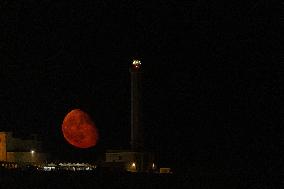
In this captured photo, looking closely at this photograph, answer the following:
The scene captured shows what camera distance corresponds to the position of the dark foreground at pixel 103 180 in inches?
1331

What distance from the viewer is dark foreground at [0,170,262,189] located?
33812 millimetres

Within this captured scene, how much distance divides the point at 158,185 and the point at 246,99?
29566 millimetres

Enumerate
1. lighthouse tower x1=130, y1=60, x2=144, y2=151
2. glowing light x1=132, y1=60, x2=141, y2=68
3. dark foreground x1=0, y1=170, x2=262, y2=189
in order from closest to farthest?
dark foreground x1=0, y1=170, x2=262, y2=189 → lighthouse tower x1=130, y1=60, x2=144, y2=151 → glowing light x1=132, y1=60, x2=141, y2=68

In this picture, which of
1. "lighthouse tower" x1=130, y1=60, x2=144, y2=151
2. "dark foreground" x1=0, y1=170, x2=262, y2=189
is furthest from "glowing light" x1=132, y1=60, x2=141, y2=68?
"dark foreground" x1=0, y1=170, x2=262, y2=189

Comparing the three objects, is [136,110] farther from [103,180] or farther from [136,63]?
[103,180]

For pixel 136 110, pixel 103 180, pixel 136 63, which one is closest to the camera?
pixel 103 180

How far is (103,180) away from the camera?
3691 cm

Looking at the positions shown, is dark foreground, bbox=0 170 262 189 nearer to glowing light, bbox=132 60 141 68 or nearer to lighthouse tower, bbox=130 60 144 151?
lighthouse tower, bbox=130 60 144 151

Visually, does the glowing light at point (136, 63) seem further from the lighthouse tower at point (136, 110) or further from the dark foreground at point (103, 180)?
the dark foreground at point (103, 180)

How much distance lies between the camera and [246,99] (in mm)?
65938

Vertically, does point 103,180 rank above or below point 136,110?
below

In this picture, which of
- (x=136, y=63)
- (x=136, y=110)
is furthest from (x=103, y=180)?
(x=136, y=63)

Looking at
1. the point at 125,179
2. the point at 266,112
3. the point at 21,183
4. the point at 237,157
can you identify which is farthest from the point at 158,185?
the point at 266,112

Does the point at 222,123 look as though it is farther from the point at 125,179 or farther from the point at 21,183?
the point at 21,183
